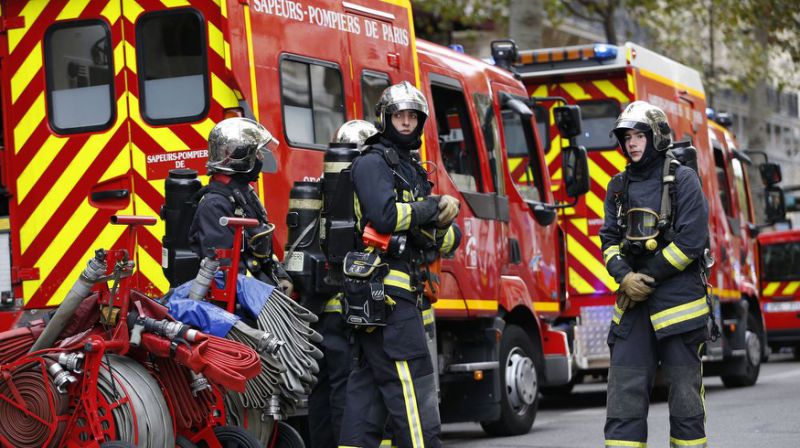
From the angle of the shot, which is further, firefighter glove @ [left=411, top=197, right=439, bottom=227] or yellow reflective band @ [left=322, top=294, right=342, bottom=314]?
yellow reflective band @ [left=322, top=294, right=342, bottom=314]

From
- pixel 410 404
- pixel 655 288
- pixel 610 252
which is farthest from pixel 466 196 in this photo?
pixel 410 404

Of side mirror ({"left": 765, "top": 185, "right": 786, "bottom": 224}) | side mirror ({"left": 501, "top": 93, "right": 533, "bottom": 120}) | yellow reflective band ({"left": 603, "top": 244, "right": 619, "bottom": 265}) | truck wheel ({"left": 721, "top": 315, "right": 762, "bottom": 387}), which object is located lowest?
truck wheel ({"left": 721, "top": 315, "right": 762, "bottom": 387})

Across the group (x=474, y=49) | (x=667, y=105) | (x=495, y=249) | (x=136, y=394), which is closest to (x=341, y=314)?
(x=136, y=394)

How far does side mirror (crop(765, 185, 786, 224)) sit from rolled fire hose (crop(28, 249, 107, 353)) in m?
11.6

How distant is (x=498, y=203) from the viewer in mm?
10023

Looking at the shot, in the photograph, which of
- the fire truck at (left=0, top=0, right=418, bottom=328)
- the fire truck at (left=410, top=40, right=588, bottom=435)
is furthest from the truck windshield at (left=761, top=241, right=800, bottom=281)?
the fire truck at (left=0, top=0, right=418, bottom=328)

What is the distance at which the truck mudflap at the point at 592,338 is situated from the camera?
12.6 m

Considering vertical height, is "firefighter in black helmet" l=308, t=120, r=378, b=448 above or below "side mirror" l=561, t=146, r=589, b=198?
below

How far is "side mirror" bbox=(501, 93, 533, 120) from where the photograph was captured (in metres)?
10.5

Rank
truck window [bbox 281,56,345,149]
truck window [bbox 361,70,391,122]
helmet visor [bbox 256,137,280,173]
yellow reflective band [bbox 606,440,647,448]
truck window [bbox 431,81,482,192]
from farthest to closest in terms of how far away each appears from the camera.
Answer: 1. truck window [bbox 431,81,482,192]
2. truck window [bbox 361,70,391,122]
3. truck window [bbox 281,56,345,149]
4. helmet visor [bbox 256,137,280,173]
5. yellow reflective band [bbox 606,440,647,448]

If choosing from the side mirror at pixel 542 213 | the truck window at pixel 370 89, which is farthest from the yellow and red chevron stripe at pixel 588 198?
the truck window at pixel 370 89

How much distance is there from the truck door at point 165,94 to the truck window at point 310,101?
1.31ft

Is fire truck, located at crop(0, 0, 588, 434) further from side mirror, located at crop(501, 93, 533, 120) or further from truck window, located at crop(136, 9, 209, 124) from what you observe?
side mirror, located at crop(501, 93, 533, 120)

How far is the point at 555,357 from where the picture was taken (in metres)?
10.8
